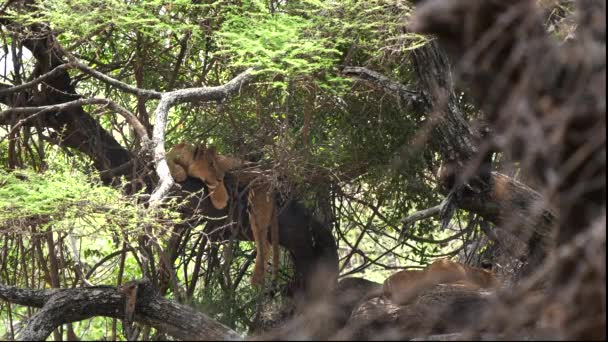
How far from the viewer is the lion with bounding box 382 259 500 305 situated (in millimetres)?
5855

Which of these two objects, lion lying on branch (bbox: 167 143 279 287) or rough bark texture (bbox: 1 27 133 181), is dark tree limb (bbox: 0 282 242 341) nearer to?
lion lying on branch (bbox: 167 143 279 287)

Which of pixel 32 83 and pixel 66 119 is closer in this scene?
pixel 32 83

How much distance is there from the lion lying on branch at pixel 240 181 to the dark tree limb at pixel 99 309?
1.57 metres

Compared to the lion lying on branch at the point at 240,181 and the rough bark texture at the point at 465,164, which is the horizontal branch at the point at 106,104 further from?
the rough bark texture at the point at 465,164

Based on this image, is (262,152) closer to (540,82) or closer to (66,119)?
(66,119)

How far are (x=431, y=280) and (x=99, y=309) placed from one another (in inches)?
80.0

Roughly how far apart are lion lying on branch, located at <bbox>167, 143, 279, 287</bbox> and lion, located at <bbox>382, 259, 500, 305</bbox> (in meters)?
1.24

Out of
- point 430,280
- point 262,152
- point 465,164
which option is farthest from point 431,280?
point 262,152

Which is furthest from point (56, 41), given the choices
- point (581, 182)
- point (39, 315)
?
point (581, 182)

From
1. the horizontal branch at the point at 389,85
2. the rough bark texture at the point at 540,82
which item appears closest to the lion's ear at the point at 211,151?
the horizontal branch at the point at 389,85

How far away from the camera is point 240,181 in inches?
282

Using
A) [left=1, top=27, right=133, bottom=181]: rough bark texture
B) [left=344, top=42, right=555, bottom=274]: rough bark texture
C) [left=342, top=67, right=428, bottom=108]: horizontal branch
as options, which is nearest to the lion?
[left=344, top=42, right=555, bottom=274]: rough bark texture

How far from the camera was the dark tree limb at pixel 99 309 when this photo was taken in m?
4.92

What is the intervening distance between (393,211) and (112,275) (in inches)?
109
